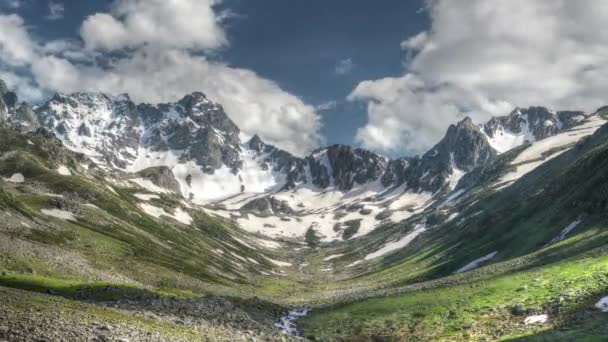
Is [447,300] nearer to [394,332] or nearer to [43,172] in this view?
[394,332]

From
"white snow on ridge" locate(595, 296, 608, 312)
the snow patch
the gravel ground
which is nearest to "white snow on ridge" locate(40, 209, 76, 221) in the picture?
the gravel ground

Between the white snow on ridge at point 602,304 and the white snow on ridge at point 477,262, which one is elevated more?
the white snow on ridge at point 602,304

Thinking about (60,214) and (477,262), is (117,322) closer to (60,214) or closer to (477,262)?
(477,262)

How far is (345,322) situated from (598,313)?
31.2 m

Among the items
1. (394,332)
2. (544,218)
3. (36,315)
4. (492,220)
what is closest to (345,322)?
(394,332)

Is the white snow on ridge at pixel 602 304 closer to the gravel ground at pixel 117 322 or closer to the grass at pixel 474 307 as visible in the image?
the grass at pixel 474 307

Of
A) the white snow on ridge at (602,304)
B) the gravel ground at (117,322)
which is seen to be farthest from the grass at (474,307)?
the gravel ground at (117,322)

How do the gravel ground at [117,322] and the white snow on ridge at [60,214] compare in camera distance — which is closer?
the gravel ground at [117,322]

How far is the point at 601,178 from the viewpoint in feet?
317

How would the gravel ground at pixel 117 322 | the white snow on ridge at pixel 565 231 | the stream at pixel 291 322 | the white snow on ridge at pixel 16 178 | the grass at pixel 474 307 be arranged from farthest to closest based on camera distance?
the white snow on ridge at pixel 16 178 → the white snow on ridge at pixel 565 231 → the stream at pixel 291 322 → the grass at pixel 474 307 → the gravel ground at pixel 117 322

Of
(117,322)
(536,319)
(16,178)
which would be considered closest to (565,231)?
(536,319)

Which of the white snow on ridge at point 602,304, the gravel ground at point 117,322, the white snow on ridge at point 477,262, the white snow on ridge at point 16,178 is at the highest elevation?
the white snow on ridge at point 16,178

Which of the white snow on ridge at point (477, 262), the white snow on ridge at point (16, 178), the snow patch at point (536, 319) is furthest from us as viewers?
the white snow on ridge at point (16, 178)

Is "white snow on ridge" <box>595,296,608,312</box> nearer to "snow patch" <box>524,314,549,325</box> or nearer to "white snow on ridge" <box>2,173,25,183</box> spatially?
"snow patch" <box>524,314,549,325</box>
